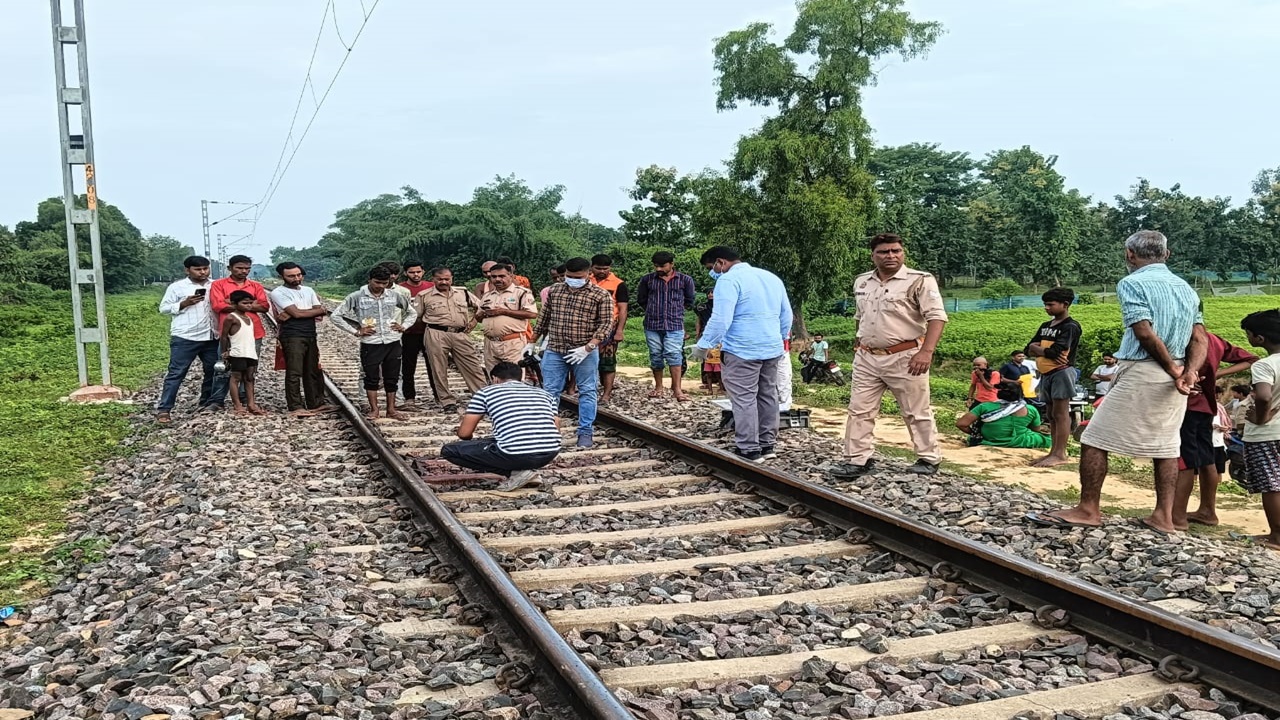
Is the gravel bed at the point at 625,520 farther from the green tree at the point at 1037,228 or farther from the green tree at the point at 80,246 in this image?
the green tree at the point at 80,246

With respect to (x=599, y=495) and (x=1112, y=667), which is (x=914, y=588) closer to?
(x=1112, y=667)

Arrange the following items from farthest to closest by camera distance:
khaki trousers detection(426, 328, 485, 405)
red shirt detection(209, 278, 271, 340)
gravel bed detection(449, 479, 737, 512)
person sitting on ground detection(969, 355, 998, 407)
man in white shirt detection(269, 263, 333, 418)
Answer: person sitting on ground detection(969, 355, 998, 407) → khaki trousers detection(426, 328, 485, 405) → man in white shirt detection(269, 263, 333, 418) → red shirt detection(209, 278, 271, 340) → gravel bed detection(449, 479, 737, 512)

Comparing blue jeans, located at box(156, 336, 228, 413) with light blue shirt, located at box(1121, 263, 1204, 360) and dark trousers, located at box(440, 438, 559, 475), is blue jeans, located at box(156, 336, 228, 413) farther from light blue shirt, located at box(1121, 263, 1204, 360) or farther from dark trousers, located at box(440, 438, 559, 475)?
A: light blue shirt, located at box(1121, 263, 1204, 360)

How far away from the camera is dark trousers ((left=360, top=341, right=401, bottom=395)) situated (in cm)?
947

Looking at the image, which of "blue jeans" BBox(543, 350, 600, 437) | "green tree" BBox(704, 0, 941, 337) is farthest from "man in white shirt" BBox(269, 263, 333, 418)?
"green tree" BBox(704, 0, 941, 337)

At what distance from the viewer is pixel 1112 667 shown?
3.46 m

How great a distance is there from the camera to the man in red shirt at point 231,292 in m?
9.45

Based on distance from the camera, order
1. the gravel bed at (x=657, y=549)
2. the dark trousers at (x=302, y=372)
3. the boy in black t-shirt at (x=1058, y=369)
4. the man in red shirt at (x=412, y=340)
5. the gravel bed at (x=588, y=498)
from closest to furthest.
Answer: the gravel bed at (x=657, y=549) → the gravel bed at (x=588, y=498) → the boy in black t-shirt at (x=1058, y=369) → the dark trousers at (x=302, y=372) → the man in red shirt at (x=412, y=340)

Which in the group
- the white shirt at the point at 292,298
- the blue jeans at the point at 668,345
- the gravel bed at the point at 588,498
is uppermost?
the white shirt at the point at 292,298

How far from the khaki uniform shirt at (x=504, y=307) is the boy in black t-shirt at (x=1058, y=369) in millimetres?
4651

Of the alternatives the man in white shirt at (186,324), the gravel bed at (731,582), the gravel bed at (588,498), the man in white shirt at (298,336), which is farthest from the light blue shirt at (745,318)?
the man in white shirt at (186,324)

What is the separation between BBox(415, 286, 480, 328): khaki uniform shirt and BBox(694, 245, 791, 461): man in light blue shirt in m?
3.52

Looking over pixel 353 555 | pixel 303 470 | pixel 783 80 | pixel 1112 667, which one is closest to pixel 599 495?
pixel 353 555

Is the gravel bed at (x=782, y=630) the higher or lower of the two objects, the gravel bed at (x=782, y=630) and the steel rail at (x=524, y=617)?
the lower
